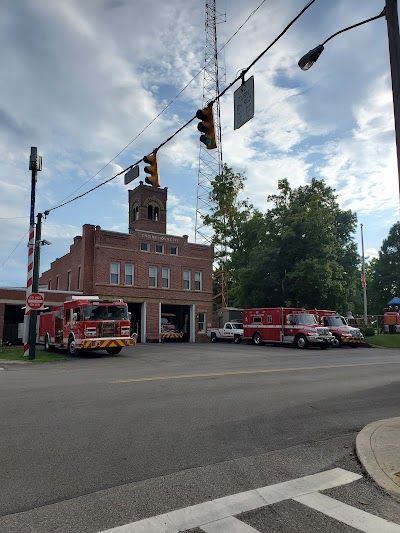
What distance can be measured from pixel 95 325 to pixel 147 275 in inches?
745

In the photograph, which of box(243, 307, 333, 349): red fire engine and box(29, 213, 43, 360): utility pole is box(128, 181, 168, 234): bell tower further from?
box(29, 213, 43, 360): utility pole

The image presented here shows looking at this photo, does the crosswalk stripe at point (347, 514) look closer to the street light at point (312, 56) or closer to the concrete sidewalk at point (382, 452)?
the concrete sidewalk at point (382, 452)

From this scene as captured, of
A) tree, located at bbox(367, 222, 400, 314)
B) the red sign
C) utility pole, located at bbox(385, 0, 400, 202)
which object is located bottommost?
the red sign

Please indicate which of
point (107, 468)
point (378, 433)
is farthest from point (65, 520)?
point (378, 433)

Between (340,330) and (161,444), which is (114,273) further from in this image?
(161,444)

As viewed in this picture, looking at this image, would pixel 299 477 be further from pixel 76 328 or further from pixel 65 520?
pixel 76 328

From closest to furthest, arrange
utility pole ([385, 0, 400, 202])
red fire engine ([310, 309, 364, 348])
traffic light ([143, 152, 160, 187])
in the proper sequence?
utility pole ([385, 0, 400, 202]) → traffic light ([143, 152, 160, 187]) → red fire engine ([310, 309, 364, 348])

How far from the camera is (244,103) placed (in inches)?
416

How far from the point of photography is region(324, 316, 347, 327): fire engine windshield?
3366 cm

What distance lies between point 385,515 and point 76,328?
19441 mm

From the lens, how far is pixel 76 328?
2205cm

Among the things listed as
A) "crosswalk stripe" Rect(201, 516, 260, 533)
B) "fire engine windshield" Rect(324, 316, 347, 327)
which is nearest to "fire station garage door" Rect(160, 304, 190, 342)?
"fire engine windshield" Rect(324, 316, 347, 327)

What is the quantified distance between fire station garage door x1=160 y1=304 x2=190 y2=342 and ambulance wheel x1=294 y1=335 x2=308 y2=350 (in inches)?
504

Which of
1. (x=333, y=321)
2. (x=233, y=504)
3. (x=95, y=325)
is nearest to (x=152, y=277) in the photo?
(x=333, y=321)
